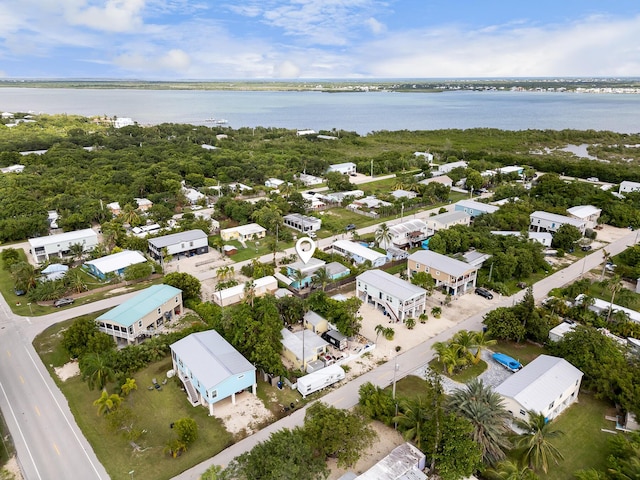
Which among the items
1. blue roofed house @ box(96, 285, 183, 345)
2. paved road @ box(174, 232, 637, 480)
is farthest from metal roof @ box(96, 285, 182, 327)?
paved road @ box(174, 232, 637, 480)

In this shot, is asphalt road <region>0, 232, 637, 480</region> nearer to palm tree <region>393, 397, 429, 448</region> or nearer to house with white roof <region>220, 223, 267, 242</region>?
palm tree <region>393, 397, 429, 448</region>

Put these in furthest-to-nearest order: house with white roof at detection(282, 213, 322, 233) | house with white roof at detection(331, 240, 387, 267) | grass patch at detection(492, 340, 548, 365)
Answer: house with white roof at detection(282, 213, 322, 233) → house with white roof at detection(331, 240, 387, 267) → grass patch at detection(492, 340, 548, 365)

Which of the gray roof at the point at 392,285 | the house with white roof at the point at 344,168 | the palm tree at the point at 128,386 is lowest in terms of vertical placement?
the palm tree at the point at 128,386

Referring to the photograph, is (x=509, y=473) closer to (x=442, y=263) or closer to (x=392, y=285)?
(x=392, y=285)

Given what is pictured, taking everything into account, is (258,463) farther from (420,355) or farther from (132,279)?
(132,279)

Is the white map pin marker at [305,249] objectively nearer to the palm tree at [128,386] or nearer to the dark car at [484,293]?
the dark car at [484,293]

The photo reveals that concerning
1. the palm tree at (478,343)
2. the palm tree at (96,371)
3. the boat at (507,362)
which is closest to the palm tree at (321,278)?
the palm tree at (478,343)
